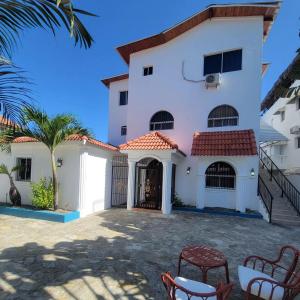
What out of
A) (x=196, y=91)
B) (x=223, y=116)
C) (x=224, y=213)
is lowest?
(x=224, y=213)

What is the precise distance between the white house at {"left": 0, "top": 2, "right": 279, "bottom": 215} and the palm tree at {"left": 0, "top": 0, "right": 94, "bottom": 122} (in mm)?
7962

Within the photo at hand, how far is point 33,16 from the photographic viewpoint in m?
2.78

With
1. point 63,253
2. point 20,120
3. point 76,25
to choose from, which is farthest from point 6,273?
point 76,25

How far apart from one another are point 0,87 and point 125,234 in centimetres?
701

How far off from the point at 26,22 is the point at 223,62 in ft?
46.6

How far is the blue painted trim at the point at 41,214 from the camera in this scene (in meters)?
10.5

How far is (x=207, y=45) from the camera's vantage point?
15.1 metres

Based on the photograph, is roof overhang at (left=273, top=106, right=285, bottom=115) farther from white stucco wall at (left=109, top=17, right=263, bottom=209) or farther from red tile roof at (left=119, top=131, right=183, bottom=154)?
red tile roof at (left=119, top=131, right=183, bottom=154)

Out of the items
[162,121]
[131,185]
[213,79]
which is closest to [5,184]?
[131,185]

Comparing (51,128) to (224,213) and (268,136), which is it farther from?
(268,136)

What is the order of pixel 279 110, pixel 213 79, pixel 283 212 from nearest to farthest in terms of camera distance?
pixel 283 212
pixel 213 79
pixel 279 110

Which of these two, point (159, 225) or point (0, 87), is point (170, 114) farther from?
point (0, 87)

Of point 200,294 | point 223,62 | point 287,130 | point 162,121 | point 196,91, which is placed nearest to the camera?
point 200,294

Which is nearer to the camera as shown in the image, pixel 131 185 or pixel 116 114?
pixel 131 185
